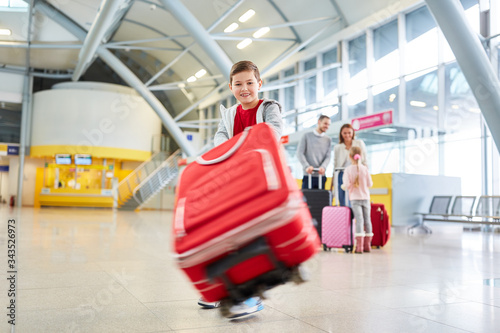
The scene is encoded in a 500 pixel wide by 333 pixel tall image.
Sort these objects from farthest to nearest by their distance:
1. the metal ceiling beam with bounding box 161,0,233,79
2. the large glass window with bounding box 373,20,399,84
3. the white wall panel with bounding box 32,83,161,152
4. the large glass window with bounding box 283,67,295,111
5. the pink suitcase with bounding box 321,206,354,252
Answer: the white wall panel with bounding box 32,83,161,152
the large glass window with bounding box 283,67,295,111
the large glass window with bounding box 373,20,399,84
the metal ceiling beam with bounding box 161,0,233,79
the pink suitcase with bounding box 321,206,354,252

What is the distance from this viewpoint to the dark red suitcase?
704 centimetres

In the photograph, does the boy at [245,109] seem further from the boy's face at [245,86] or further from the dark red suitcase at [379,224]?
the dark red suitcase at [379,224]

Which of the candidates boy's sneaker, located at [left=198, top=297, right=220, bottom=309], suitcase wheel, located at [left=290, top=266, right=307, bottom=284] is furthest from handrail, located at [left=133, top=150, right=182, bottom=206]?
suitcase wheel, located at [left=290, top=266, right=307, bottom=284]

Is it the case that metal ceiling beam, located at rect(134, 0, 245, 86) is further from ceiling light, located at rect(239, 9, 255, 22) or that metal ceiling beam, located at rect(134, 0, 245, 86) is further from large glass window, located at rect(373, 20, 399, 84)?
large glass window, located at rect(373, 20, 399, 84)

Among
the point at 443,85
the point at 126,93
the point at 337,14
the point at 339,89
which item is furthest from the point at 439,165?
the point at 126,93

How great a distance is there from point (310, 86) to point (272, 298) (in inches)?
680

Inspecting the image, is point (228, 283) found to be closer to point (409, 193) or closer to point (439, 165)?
point (409, 193)

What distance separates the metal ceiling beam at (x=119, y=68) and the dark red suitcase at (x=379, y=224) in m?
16.5

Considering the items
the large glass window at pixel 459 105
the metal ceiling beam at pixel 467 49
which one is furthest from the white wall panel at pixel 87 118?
the metal ceiling beam at pixel 467 49

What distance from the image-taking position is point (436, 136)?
1405 centimetres

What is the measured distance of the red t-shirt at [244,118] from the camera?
2.32m

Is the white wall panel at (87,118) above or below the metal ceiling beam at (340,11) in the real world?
below

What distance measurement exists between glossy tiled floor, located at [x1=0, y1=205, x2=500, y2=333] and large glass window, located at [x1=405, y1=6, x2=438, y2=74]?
1069 centimetres

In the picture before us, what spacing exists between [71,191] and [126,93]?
7121 mm
